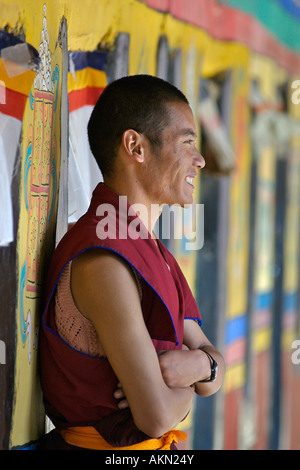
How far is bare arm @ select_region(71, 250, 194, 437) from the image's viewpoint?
1.34m

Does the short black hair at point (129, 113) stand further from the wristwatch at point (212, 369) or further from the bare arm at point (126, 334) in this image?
the wristwatch at point (212, 369)

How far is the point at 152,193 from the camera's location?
5.34ft

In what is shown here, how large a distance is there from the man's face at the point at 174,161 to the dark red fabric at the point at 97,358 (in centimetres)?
14

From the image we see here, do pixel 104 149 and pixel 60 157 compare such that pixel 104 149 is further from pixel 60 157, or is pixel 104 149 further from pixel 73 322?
pixel 73 322

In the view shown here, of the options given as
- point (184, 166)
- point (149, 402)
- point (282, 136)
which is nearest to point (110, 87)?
point (184, 166)

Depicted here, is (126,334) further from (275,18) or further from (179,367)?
(275,18)

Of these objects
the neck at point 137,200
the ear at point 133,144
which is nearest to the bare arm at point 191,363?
the neck at point 137,200

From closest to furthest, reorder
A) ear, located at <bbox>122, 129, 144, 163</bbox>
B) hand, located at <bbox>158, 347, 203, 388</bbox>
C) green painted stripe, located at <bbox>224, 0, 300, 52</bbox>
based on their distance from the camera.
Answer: hand, located at <bbox>158, 347, 203, 388</bbox> → ear, located at <bbox>122, 129, 144, 163</bbox> → green painted stripe, located at <bbox>224, 0, 300, 52</bbox>

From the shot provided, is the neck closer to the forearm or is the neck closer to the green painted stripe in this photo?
the forearm

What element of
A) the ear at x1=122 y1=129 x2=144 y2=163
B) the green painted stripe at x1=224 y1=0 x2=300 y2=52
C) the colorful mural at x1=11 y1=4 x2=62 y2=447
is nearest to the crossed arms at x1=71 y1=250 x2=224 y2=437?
the colorful mural at x1=11 y1=4 x2=62 y2=447

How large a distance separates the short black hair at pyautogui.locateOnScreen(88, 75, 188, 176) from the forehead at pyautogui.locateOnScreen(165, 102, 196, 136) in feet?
0.04

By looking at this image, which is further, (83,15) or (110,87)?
Result: (83,15)

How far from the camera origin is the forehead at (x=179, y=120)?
162 cm
